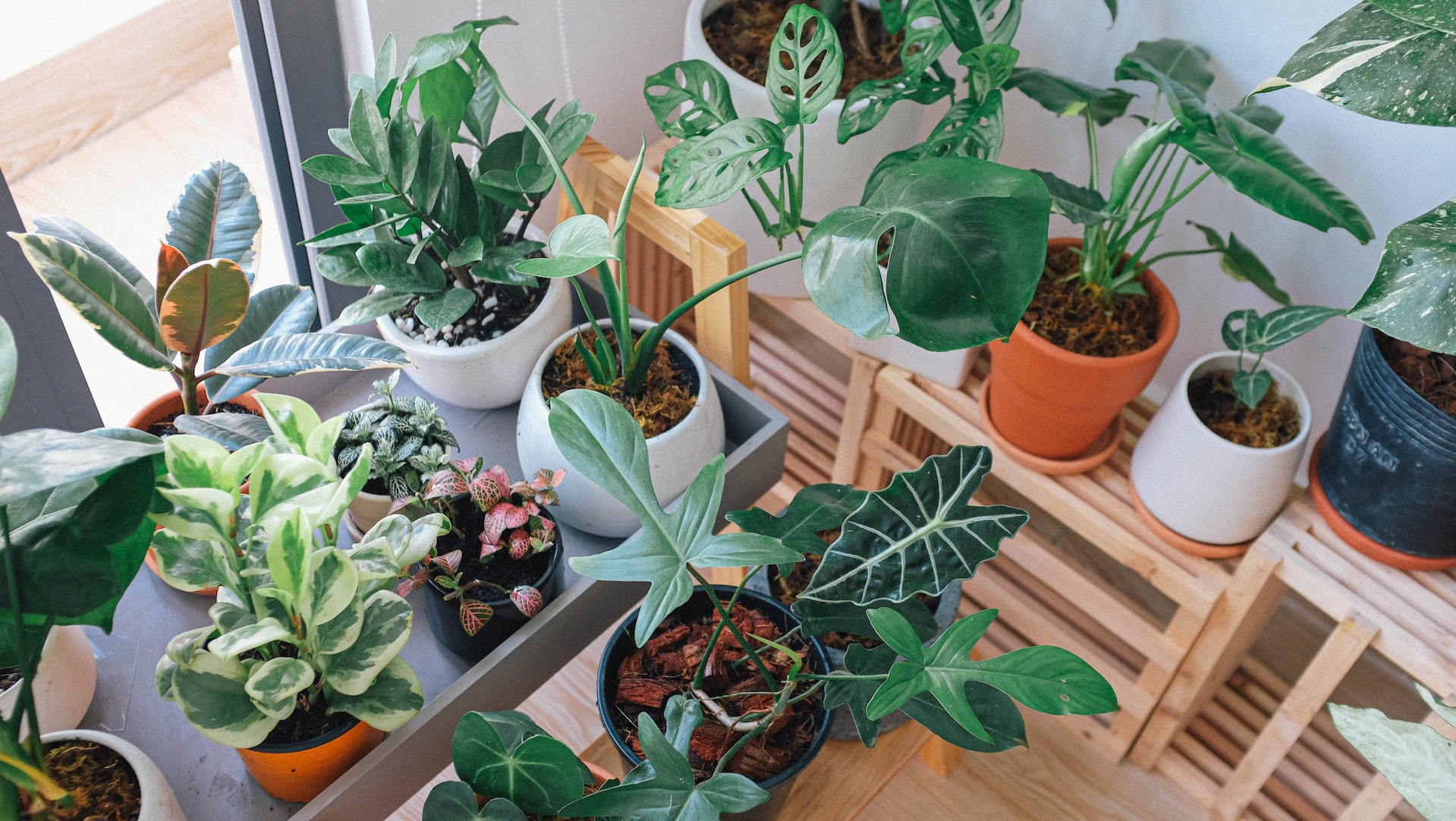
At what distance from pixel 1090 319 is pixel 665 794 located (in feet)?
2.33

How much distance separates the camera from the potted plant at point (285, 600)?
2.24 ft

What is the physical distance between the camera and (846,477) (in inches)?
64.9

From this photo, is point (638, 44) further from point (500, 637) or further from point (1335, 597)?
point (1335, 597)

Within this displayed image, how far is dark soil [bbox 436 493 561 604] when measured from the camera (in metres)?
0.91

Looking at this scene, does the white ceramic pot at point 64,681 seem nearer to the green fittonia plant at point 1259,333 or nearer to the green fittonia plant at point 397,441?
the green fittonia plant at point 397,441

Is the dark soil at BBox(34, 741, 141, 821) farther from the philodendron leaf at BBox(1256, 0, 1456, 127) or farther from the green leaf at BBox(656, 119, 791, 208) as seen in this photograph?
the philodendron leaf at BBox(1256, 0, 1456, 127)

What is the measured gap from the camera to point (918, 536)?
85cm

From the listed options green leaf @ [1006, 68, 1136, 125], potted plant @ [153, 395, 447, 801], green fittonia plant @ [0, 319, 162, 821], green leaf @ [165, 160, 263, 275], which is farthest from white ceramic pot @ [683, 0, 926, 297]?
green fittonia plant @ [0, 319, 162, 821]

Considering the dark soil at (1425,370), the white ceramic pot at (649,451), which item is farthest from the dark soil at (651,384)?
the dark soil at (1425,370)

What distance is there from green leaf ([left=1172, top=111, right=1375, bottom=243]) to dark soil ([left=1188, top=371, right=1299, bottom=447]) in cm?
29

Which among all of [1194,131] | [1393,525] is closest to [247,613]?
[1194,131]

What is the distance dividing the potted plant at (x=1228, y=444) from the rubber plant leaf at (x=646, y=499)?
1.91ft

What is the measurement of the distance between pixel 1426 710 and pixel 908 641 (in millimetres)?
1133

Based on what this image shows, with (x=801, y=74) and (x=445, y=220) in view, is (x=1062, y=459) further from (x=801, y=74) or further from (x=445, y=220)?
(x=445, y=220)
